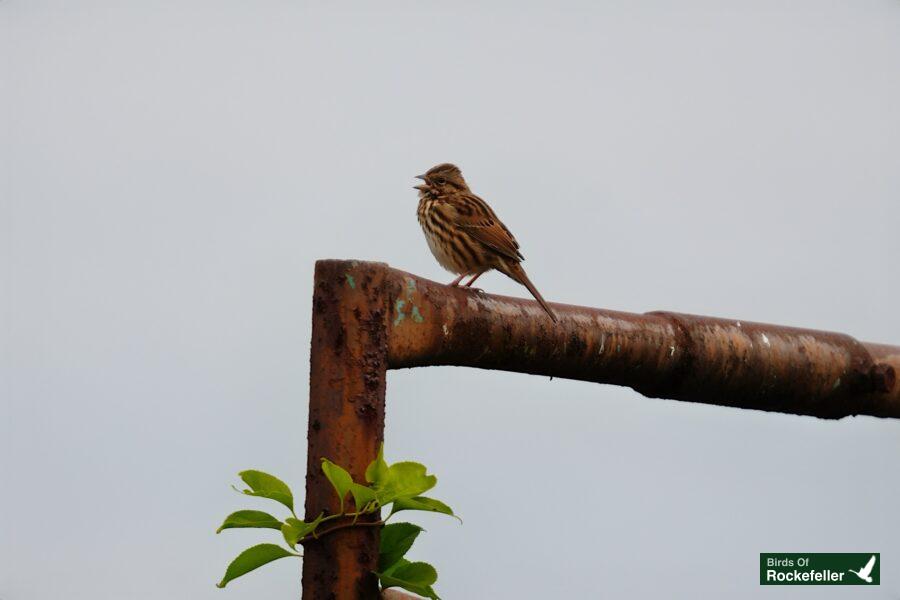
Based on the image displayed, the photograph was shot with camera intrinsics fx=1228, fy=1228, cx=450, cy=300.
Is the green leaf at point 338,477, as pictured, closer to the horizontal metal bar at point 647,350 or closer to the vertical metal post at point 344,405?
the vertical metal post at point 344,405

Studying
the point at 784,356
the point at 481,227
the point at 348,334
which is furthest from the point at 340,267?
the point at 481,227

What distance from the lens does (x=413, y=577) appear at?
137 inches

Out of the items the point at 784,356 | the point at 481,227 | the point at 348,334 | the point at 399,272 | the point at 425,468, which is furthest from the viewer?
the point at 481,227

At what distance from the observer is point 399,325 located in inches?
147

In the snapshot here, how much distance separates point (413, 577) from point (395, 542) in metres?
0.13

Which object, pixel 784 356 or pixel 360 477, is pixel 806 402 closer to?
pixel 784 356

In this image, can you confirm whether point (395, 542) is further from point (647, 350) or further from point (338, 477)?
point (647, 350)

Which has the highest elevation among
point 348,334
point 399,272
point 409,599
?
point 399,272

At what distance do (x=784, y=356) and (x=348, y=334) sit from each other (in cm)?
224

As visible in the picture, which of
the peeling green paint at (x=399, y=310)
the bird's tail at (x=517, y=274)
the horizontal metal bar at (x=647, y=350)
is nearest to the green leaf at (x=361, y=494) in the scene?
the horizontal metal bar at (x=647, y=350)

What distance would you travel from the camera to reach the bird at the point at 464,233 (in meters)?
6.72

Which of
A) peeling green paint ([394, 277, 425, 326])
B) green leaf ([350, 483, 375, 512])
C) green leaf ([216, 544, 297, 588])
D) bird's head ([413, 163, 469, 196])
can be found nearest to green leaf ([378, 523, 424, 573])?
green leaf ([350, 483, 375, 512])

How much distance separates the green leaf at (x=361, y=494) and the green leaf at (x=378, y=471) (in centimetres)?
3

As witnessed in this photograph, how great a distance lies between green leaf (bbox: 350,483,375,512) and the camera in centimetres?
337
